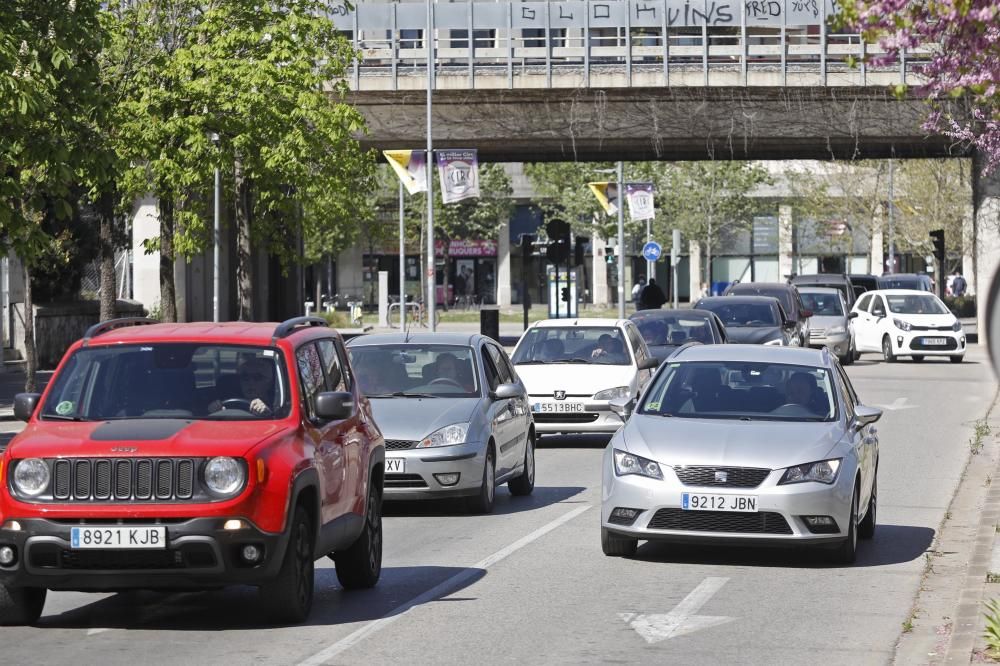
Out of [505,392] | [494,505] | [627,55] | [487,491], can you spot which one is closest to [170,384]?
[487,491]

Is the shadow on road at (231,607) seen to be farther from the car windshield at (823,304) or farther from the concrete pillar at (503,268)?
the concrete pillar at (503,268)

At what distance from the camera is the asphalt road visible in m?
8.71

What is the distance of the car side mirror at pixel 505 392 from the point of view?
1497cm

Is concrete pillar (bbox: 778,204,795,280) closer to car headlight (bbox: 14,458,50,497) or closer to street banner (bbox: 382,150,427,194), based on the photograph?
street banner (bbox: 382,150,427,194)

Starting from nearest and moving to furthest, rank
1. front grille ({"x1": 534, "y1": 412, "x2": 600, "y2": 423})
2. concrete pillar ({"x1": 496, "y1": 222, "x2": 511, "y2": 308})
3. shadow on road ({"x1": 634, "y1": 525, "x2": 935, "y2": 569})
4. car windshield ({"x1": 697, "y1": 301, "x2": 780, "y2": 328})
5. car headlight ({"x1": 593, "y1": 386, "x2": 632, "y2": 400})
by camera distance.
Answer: shadow on road ({"x1": 634, "y1": 525, "x2": 935, "y2": 569}), car headlight ({"x1": 593, "y1": 386, "x2": 632, "y2": 400}), front grille ({"x1": 534, "y1": 412, "x2": 600, "y2": 423}), car windshield ({"x1": 697, "y1": 301, "x2": 780, "y2": 328}), concrete pillar ({"x1": 496, "y1": 222, "x2": 511, "y2": 308})

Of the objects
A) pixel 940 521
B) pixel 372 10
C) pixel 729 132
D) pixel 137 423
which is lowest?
pixel 940 521

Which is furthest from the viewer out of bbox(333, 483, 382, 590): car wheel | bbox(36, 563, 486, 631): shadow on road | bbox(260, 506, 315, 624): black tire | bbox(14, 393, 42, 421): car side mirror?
bbox(333, 483, 382, 590): car wheel

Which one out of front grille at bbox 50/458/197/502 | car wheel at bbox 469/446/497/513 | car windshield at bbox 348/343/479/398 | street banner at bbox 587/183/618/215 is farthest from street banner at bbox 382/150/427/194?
front grille at bbox 50/458/197/502

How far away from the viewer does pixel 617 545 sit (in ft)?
39.7

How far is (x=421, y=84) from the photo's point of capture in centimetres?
4775

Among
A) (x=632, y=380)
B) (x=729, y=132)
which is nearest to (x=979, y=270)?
(x=729, y=132)

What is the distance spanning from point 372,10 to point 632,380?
27372 mm

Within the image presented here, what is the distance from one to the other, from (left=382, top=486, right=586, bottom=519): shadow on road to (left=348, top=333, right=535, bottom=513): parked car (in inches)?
6.5

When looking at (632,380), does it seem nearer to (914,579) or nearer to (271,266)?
(914,579)
